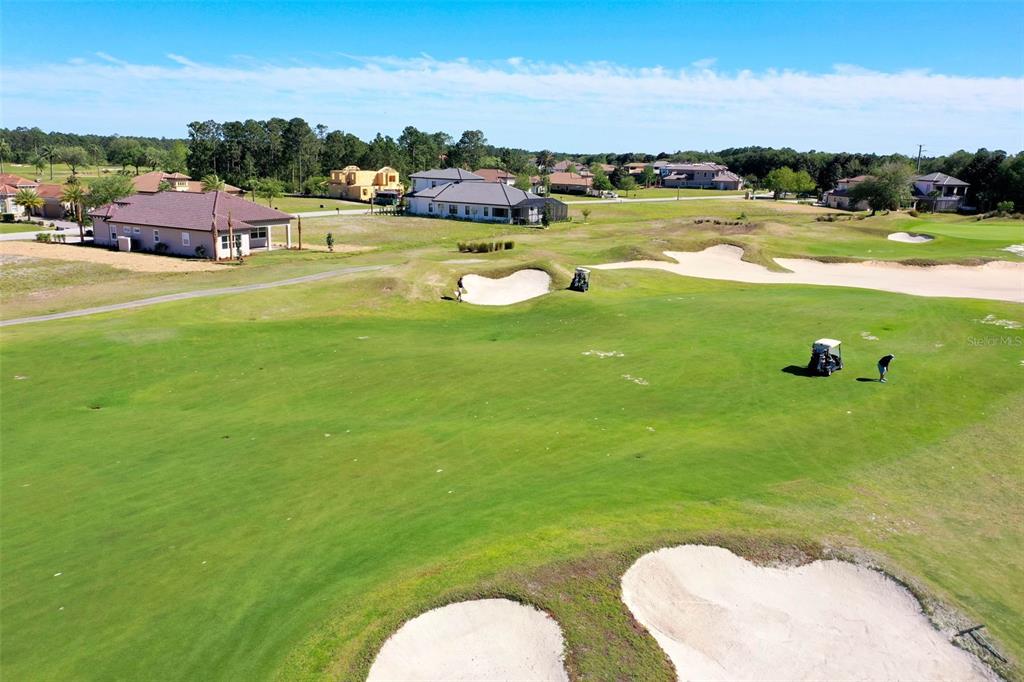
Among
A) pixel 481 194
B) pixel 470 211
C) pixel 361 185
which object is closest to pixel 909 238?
pixel 481 194

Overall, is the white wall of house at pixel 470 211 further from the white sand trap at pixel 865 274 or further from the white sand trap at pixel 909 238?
the white sand trap at pixel 909 238

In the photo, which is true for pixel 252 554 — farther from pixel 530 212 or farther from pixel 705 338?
pixel 530 212

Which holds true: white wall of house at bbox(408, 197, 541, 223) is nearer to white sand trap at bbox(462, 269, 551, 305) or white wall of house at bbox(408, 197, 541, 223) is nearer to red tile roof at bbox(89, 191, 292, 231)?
red tile roof at bbox(89, 191, 292, 231)

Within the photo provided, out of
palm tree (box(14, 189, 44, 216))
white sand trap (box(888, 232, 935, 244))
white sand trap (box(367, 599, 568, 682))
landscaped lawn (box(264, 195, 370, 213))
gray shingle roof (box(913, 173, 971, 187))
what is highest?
gray shingle roof (box(913, 173, 971, 187))

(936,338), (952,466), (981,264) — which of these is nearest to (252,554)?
(952,466)

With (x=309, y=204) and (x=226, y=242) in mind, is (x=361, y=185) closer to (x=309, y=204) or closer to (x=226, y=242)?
(x=309, y=204)

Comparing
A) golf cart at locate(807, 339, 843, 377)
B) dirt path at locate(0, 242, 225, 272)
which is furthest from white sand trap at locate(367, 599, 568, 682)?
dirt path at locate(0, 242, 225, 272)
